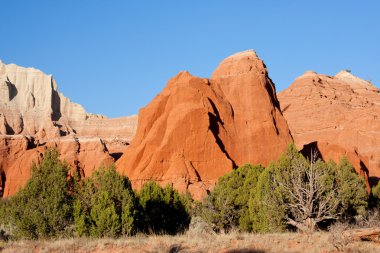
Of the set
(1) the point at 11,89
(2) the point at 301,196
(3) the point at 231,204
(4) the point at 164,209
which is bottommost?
(4) the point at 164,209

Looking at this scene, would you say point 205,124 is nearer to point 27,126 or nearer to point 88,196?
point 88,196

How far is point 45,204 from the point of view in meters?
30.9

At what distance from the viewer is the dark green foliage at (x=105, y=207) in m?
30.9

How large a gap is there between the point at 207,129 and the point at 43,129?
237ft

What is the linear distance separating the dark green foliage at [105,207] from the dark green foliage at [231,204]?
958 centimetres

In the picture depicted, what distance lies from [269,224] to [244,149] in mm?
36206

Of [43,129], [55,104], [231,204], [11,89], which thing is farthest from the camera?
[55,104]

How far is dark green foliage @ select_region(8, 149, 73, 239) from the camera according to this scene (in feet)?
99.5

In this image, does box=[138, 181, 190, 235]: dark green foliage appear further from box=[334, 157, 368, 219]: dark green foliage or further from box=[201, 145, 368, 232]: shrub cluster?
box=[334, 157, 368, 219]: dark green foliage

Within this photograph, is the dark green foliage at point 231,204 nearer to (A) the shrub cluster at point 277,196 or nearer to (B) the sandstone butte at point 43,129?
(A) the shrub cluster at point 277,196

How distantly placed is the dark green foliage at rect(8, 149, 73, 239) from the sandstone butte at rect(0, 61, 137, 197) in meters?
58.5

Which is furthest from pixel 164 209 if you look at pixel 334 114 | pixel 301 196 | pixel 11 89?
pixel 11 89

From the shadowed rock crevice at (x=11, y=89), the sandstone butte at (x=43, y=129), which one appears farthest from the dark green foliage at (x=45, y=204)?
the shadowed rock crevice at (x=11, y=89)

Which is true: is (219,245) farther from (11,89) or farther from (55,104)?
(55,104)
